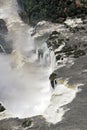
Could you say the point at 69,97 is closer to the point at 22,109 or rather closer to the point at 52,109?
the point at 52,109

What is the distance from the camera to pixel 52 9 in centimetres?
7469

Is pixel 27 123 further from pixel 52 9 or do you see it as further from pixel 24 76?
pixel 52 9

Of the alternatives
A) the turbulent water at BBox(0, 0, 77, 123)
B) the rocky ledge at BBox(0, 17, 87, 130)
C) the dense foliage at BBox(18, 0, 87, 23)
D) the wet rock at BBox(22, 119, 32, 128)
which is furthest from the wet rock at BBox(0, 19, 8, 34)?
the wet rock at BBox(22, 119, 32, 128)

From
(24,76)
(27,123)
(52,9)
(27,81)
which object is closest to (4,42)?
(52,9)

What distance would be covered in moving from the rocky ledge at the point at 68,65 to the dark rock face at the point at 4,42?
20.6 ft

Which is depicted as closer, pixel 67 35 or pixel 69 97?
pixel 69 97

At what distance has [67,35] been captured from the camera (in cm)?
6341

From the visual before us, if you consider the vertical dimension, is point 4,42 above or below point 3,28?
below

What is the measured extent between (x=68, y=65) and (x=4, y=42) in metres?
29.3

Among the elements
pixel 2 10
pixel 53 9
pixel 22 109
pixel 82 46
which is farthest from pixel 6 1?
pixel 22 109

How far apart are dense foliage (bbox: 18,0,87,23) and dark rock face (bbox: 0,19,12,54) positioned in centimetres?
569

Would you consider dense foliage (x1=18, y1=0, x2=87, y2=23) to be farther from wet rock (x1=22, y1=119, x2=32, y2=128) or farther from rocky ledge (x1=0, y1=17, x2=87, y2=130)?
wet rock (x1=22, y1=119, x2=32, y2=128)

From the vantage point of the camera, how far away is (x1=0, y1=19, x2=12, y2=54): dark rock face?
75744 millimetres

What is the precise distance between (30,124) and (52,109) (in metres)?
3.32
